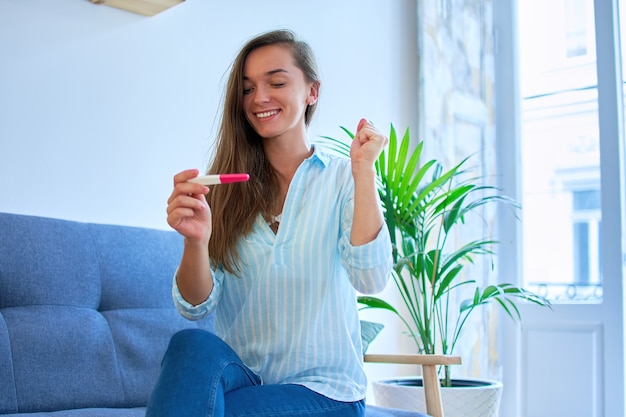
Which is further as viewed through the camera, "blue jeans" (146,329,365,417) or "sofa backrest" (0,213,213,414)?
"sofa backrest" (0,213,213,414)

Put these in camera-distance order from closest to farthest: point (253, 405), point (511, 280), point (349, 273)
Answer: point (253, 405) → point (349, 273) → point (511, 280)

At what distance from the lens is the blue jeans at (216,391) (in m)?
1.09

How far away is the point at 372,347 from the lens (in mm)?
3115

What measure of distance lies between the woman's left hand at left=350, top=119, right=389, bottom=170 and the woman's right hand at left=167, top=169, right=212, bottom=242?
0.29m

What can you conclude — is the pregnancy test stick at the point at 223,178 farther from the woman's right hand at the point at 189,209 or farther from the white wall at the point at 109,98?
the white wall at the point at 109,98

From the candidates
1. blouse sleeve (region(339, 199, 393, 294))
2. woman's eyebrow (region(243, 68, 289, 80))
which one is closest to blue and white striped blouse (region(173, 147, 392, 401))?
blouse sleeve (region(339, 199, 393, 294))

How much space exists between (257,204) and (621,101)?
2384mm

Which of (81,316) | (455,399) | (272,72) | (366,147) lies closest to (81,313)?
(81,316)

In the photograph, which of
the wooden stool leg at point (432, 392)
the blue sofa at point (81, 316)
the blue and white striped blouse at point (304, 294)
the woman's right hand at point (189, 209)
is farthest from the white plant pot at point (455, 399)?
the woman's right hand at point (189, 209)

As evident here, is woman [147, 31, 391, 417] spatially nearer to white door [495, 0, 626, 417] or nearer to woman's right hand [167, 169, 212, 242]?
woman's right hand [167, 169, 212, 242]

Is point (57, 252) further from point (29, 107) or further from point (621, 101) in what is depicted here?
point (621, 101)

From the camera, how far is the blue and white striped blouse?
1397 millimetres

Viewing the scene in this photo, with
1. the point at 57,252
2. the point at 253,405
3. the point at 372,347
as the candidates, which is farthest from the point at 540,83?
the point at 253,405

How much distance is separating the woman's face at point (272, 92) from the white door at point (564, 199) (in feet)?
7.20
